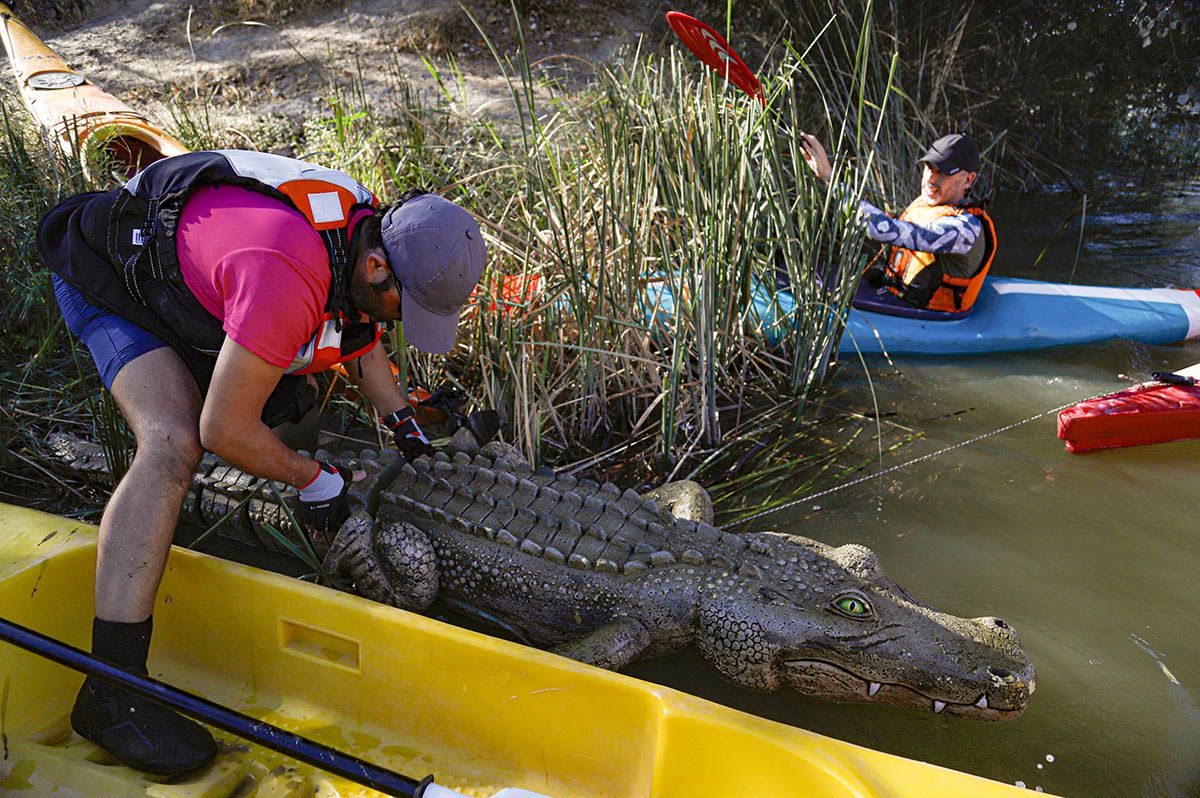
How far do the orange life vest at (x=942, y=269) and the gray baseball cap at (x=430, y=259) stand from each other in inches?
132

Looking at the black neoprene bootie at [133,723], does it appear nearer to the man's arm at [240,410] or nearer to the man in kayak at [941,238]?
the man's arm at [240,410]

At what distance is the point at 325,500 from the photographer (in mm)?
2547

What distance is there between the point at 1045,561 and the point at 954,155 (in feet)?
8.18

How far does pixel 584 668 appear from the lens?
198 cm

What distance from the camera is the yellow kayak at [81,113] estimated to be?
4691 mm

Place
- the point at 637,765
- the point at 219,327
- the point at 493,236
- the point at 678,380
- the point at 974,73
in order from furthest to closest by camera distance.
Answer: the point at 974,73 < the point at 493,236 < the point at 678,380 < the point at 219,327 < the point at 637,765

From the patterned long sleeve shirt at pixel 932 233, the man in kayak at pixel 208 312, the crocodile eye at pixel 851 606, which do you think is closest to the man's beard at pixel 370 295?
the man in kayak at pixel 208 312

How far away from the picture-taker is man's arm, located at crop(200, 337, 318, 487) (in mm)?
2016

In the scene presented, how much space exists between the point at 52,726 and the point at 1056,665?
A: 278cm

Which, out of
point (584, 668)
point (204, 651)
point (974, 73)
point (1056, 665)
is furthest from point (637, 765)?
point (974, 73)

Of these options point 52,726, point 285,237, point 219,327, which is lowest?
point 52,726

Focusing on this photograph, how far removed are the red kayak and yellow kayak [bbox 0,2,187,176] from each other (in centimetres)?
460

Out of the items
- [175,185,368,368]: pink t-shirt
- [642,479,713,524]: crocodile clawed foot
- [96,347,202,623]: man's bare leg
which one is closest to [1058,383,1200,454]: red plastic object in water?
[642,479,713,524]: crocodile clawed foot

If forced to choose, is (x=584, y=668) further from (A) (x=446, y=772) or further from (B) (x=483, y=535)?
(B) (x=483, y=535)
